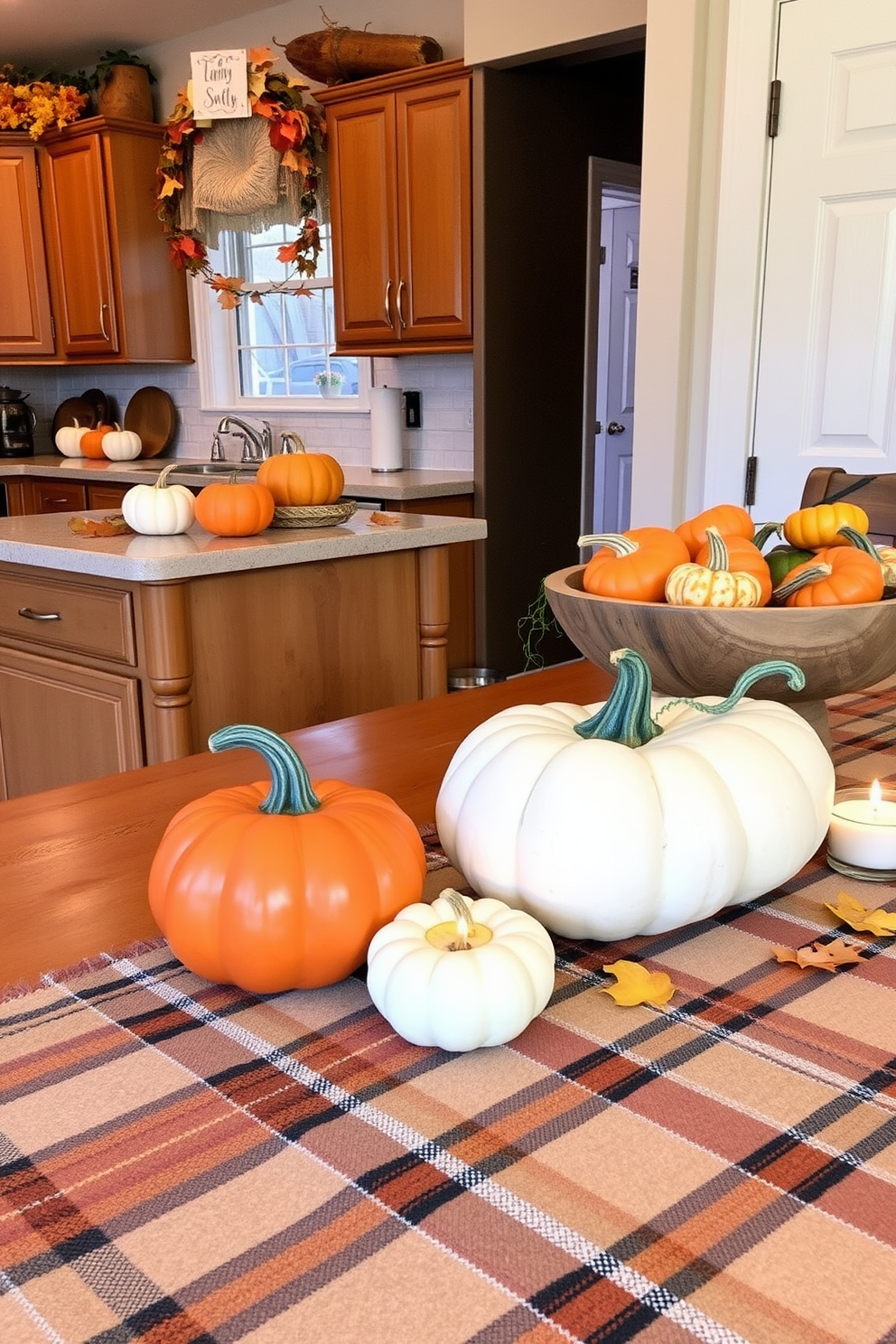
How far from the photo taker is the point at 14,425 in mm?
5883

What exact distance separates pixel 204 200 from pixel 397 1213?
355cm

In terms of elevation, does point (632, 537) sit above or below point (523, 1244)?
above

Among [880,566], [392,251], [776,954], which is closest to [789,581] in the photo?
[880,566]

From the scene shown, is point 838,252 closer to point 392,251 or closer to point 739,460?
point 739,460

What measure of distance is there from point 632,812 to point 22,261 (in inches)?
228

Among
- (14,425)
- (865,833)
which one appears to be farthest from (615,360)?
(865,833)

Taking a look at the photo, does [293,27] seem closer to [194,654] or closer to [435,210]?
[435,210]

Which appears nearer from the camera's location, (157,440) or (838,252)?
(838,252)

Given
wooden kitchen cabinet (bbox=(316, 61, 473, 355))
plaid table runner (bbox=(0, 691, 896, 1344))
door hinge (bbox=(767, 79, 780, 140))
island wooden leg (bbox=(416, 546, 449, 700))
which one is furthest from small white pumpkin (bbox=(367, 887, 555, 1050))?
wooden kitchen cabinet (bbox=(316, 61, 473, 355))

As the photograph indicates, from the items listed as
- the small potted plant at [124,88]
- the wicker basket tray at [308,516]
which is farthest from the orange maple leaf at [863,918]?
the small potted plant at [124,88]

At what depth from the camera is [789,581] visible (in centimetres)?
95

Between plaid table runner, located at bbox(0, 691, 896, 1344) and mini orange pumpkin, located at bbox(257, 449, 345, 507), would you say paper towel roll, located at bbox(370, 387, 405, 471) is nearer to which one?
mini orange pumpkin, located at bbox(257, 449, 345, 507)

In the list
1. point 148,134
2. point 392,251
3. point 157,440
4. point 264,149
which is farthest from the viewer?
point 157,440

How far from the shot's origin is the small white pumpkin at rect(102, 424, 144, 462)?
17.8ft
